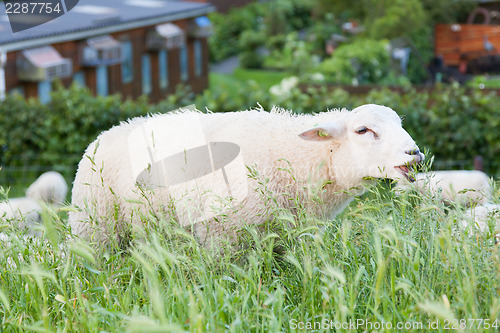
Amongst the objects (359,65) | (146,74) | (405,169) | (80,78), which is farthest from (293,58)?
(405,169)

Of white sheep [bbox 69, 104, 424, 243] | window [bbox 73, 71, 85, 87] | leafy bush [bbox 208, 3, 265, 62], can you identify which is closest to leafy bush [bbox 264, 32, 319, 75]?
leafy bush [bbox 208, 3, 265, 62]

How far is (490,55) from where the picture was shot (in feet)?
82.7

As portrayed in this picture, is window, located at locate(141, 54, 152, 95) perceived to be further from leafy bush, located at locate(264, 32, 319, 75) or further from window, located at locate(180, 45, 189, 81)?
leafy bush, located at locate(264, 32, 319, 75)

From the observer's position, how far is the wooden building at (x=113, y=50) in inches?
586

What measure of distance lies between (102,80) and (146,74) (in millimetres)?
2915

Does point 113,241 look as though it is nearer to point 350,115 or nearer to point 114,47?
point 350,115

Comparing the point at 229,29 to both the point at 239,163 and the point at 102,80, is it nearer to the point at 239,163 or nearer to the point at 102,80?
the point at 102,80

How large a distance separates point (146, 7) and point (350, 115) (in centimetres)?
1992

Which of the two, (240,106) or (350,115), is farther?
(240,106)

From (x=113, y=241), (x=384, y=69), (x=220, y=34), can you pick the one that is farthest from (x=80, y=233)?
(x=220, y=34)

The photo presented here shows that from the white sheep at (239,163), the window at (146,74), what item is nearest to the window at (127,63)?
the window at (146,74)

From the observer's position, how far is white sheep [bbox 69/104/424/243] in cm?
417

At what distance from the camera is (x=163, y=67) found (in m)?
22.4

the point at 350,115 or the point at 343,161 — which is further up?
the point at 350,115
